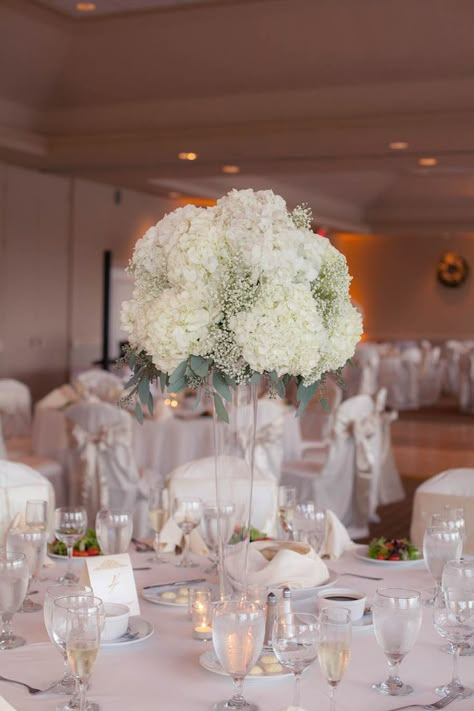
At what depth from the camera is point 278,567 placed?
2.26 metres

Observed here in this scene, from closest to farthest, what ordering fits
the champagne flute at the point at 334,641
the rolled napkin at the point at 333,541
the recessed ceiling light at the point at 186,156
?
1. the champagne flute at the point at 334,641
2. the rolled napkin at the point at 333,541
3. the recessed ceiling light at the point at 186,156

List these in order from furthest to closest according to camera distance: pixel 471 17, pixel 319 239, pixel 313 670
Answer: pixel 471 17
pixel 319 239
pixel 313 670

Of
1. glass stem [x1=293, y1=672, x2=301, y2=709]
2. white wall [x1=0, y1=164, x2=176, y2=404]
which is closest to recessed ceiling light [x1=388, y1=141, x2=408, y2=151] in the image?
white wall [x1=0, y1=164, x2=176, y2=404]

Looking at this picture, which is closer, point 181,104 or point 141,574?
Answer: point 141,574

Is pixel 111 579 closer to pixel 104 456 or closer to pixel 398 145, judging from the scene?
pixel 104 456

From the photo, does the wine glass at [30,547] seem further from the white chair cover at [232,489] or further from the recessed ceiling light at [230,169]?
the recessed ceiling light at [230,169]

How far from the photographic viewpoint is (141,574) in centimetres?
266

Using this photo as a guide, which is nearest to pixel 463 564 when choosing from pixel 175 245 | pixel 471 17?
pixel 175 245

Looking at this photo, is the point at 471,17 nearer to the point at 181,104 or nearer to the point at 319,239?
the point at 181,104

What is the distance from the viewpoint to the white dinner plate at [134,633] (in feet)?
6.53

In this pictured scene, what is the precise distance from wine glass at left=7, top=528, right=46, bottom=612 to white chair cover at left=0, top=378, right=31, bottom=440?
5374 millimetres

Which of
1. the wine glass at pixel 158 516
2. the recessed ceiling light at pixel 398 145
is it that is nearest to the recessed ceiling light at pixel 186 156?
the recessed ceiling light at pixel 398 145

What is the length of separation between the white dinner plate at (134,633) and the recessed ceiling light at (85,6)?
621 centimetres

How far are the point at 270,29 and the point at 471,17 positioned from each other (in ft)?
5.58
